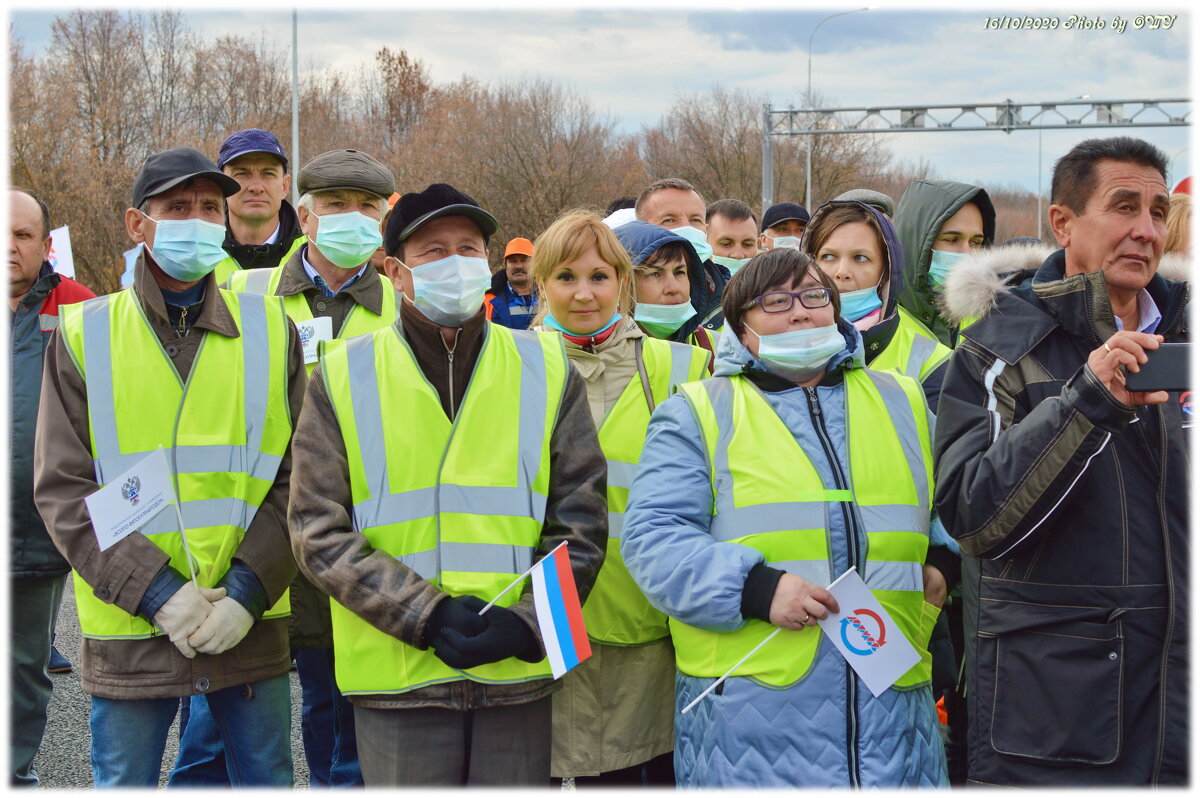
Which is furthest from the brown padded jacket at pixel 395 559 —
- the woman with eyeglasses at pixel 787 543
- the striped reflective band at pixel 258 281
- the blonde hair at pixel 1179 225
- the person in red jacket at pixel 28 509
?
the blonde hair at pixel 1179 225

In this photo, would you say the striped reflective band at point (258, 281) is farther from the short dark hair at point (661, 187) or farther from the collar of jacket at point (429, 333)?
the short dark hair at point (661, 187)

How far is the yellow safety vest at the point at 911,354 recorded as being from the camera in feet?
14.5

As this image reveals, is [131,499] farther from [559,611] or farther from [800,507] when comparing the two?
[800,507]

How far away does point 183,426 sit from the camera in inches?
146

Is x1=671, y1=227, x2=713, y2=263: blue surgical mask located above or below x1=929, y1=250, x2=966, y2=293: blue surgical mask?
above

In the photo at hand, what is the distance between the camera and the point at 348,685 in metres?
3.29

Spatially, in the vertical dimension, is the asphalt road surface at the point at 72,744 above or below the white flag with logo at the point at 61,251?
below

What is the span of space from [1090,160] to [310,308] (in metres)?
3.10

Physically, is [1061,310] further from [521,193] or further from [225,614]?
[521,193]

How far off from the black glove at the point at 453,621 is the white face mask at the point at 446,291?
885mm

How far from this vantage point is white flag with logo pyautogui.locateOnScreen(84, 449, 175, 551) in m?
3.47

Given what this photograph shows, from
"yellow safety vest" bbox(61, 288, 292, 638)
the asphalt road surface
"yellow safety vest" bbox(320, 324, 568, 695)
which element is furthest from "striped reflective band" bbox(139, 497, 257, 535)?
the asphalt road surface

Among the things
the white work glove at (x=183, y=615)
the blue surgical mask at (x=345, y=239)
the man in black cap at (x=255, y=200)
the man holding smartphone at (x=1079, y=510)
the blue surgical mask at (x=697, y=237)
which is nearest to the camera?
the man holding smartphone at (x=1079, y=510)

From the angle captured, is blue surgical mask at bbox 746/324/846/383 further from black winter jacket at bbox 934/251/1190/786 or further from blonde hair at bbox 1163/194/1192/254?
blonde hair at bbox 1163/194/1192/254
